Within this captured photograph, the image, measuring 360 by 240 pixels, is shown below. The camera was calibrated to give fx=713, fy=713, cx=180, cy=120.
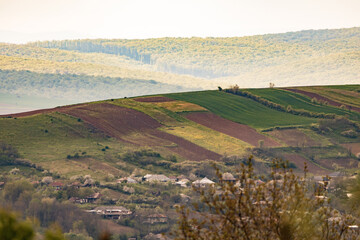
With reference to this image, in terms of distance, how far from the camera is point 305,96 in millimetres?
172500

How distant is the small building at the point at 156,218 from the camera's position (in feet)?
312

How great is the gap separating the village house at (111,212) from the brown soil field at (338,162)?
140ft

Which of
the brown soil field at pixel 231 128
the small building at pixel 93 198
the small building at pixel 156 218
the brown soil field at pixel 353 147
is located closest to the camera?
the small building at pixel 156 218

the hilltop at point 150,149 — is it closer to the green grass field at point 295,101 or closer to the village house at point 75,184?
the village house at point 75,184

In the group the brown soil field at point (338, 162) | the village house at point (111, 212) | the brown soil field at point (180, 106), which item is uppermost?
the brown soil field at point (180, 106)

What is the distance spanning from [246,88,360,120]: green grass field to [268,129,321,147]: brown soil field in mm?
18608

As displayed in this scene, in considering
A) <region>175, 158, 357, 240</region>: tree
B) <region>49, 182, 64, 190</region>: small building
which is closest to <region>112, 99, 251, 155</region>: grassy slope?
<region>49, 182, 64, 190</region>: small building

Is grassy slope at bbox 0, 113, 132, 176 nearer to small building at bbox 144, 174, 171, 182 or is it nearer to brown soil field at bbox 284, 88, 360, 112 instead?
small building at bbox 144, 174, 171, 182

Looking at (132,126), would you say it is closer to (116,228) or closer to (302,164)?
(302,164)

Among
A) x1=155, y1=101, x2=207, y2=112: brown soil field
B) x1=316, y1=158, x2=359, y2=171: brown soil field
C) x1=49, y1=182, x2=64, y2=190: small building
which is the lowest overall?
x1=49, y1=182, x2=64, y2=190: small building

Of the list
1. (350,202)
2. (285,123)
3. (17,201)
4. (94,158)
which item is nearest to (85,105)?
(94,158)

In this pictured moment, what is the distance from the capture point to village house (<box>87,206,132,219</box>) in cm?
9550

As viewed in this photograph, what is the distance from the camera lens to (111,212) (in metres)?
96.6

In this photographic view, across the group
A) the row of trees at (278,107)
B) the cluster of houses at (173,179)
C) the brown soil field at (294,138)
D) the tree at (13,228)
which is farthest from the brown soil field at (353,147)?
the tree at (13,228)
